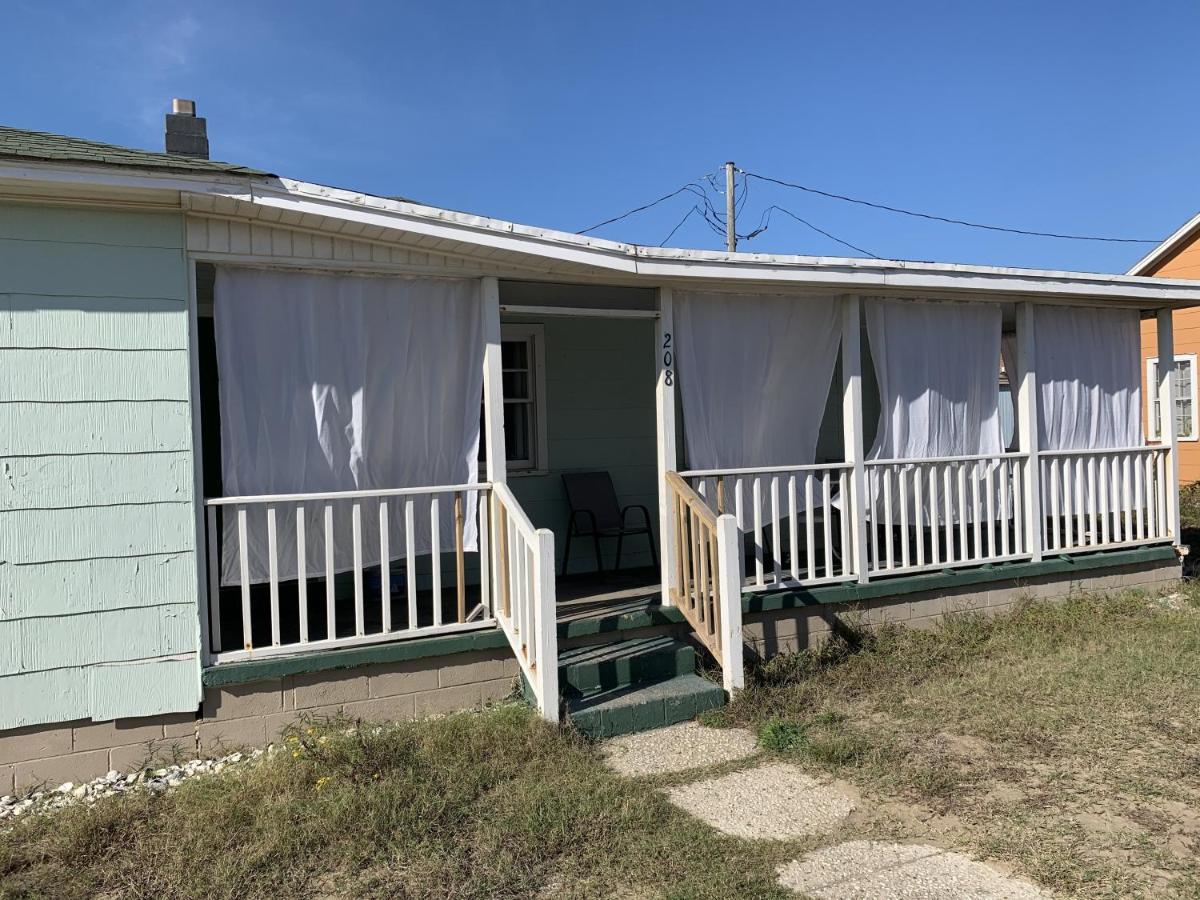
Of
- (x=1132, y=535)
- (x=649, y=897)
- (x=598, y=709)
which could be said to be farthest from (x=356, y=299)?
(x=1132, y=535)

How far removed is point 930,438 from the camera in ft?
23.4

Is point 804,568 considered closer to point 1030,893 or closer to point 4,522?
point 1030,893

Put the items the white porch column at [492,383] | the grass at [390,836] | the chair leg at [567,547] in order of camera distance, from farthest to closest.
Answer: the chair leg at [567,547]
the white porch column at [492,383]
the grass at [390,836]

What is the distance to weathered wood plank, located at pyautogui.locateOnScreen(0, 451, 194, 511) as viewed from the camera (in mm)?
4316

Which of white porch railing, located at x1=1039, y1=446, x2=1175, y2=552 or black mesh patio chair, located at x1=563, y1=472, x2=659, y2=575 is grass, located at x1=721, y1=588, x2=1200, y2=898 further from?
A: black mesh patio chair, located at x1=563, y1=472, x2=659, y2=575

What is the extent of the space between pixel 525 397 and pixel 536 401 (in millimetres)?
103

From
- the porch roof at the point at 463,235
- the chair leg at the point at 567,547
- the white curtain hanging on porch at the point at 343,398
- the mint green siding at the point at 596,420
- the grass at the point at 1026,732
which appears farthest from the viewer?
the mint green siding at the point at 596,420

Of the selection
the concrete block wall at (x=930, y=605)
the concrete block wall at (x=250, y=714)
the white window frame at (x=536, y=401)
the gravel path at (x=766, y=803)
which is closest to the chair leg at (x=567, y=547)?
the white window frame at (x=536, y=401)

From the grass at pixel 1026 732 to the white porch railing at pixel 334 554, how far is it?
1752 mm

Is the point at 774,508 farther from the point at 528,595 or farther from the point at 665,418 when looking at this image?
the point at 528,595

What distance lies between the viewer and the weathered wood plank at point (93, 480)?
432 centimetres

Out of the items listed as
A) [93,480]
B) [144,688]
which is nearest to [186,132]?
[93,480]

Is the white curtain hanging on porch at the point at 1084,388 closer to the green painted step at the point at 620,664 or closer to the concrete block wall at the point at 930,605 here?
the concrete block wall at the point at 930,605

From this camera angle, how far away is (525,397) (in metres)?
7.43
